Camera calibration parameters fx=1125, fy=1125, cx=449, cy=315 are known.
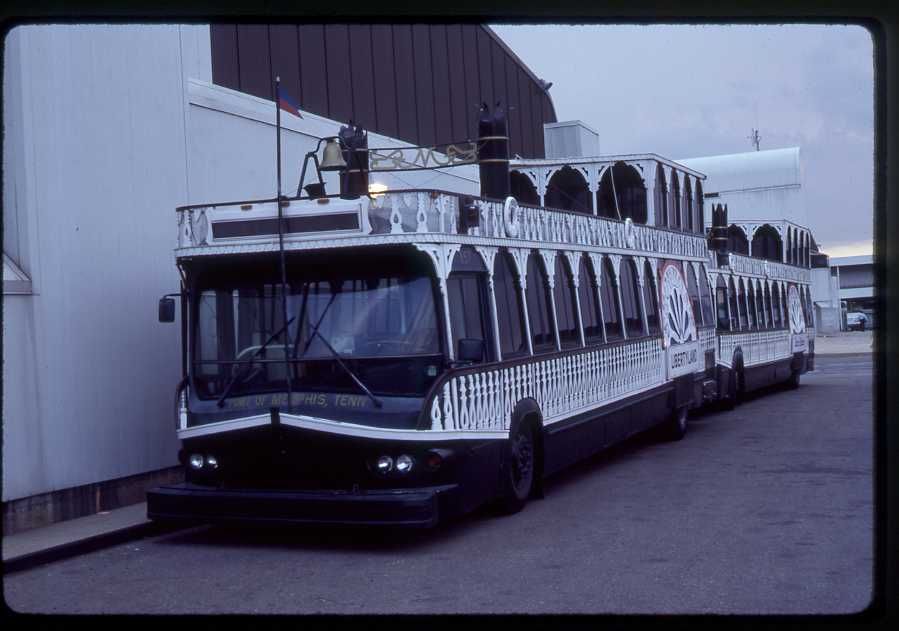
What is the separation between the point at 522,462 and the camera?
1127cm

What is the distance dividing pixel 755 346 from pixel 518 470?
15.4 meters

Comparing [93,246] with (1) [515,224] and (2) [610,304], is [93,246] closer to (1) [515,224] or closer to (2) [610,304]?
(1) [515,224]

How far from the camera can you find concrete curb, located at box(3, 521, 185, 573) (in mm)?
8836

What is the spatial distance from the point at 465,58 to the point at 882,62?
56.8 ft

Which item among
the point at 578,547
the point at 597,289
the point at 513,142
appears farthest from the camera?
the point at 513,142

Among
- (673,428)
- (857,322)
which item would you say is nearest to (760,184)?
(673,428)

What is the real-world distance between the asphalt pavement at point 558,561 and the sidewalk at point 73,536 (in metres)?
0.11

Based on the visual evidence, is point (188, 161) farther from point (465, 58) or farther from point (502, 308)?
point (465, 58)

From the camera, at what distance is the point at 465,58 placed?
2255cm

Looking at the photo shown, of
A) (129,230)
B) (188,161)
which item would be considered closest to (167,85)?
(188,161)

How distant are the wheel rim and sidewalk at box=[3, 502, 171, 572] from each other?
3.42m

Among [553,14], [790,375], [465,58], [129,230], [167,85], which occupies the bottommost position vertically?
[790,375]

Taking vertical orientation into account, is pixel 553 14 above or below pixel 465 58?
below

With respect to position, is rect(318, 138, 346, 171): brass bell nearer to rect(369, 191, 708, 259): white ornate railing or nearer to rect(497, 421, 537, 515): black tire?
rect(369, 191, 708, 259): white ornate railing
